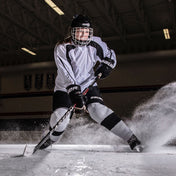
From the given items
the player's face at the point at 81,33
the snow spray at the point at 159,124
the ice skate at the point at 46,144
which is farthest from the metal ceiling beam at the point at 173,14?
the ice skate at the point at 46,144

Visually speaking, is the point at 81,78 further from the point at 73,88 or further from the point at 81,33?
the point at 81,33

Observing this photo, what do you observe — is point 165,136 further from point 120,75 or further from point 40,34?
point 40,34

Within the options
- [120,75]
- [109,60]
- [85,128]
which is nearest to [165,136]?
[109,60]

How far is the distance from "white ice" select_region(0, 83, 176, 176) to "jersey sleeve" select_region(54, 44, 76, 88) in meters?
0.53

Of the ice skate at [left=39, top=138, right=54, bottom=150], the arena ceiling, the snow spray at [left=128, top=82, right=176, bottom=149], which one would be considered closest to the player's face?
the ice skate at [left=39, top=138, right=54, bottom=150]

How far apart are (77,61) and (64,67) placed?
5.4 inches

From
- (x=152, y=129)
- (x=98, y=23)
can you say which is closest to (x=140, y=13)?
(x=98, y=23)

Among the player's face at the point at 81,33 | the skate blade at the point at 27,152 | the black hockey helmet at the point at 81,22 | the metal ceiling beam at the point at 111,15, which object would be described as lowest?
the skate blade at the point at 27,152

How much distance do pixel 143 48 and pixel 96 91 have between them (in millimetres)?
5745

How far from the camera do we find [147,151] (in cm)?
176

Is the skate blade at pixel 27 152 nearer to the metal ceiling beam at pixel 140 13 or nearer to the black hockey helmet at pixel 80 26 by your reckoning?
the black hockey helmet at pixel 80 26

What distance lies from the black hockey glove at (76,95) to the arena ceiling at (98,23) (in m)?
4.08

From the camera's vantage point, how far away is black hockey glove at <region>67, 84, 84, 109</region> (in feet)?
5.75

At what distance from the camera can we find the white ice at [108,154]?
1126mm
